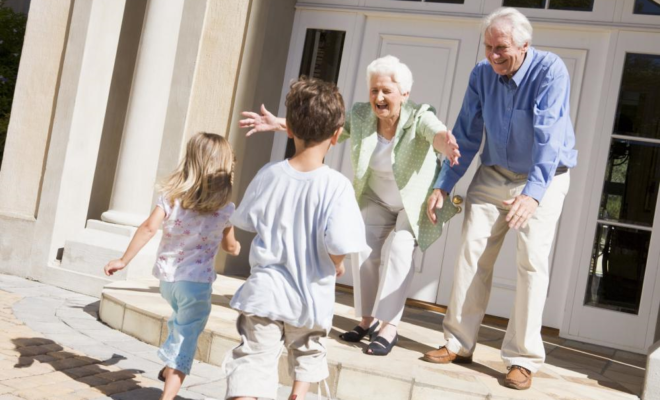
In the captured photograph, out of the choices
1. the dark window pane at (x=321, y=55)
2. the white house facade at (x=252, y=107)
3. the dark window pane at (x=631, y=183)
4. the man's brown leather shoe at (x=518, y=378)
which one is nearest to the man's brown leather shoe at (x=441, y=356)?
the man's brown leather shoe at (x=518, y=378)

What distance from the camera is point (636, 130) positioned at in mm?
5770

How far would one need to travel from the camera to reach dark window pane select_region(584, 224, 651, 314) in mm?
5688

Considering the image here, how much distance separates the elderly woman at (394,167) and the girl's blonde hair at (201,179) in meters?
0.74

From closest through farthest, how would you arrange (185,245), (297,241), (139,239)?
1. (297,241)
2. (139,239)
3. (185,245)

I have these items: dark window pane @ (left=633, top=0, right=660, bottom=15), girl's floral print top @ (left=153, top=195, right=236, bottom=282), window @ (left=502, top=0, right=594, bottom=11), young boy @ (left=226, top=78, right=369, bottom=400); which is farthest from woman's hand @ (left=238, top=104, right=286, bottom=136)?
dark window pane @ (left=633, top=0, right=660, bottom=15)

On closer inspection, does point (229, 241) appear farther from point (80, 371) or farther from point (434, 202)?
point (434, 202)

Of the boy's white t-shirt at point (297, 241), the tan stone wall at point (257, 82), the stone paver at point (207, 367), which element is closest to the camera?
the boy's white t-shirt at point (297, 241)

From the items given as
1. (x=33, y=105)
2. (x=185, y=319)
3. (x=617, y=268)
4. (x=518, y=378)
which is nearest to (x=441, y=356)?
(x=518, y=378)

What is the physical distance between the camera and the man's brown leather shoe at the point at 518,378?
3.67 m

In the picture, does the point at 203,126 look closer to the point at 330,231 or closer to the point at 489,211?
the point at 489,211

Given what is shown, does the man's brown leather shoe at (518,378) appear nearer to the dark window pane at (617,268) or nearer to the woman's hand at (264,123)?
the woman's hand at (264,123)

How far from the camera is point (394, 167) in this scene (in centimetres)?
407

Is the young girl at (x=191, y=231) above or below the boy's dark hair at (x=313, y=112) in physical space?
below

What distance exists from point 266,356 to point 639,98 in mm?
4111
